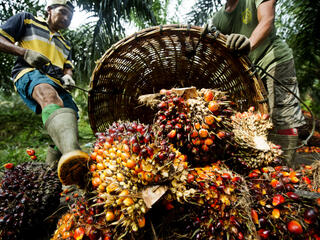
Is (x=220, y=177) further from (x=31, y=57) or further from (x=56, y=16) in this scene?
(x=56, y=16)

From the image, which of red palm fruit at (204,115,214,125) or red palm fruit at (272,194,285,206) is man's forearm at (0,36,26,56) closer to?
red palm fruit at (204,115,214,125)

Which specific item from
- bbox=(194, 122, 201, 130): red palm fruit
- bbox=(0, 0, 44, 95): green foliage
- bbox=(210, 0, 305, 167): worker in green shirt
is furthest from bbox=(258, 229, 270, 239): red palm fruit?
bbox=(0, 0, 44, 95): green foliage

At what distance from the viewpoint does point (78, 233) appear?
32.1 inches

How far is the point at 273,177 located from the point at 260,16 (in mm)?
1395

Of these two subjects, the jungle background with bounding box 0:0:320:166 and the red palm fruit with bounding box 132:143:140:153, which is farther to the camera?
the jungle background with bounding box 0:0:320:166

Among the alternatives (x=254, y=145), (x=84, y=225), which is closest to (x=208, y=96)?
(x=254, y=145)

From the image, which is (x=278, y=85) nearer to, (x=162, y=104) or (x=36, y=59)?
(x=162, y=104)

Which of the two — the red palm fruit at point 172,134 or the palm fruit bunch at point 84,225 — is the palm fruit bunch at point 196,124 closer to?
the red palm fruit at point 172,134

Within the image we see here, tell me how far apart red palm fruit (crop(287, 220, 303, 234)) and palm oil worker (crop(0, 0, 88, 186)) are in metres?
0.99

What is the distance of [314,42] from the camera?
5.05m

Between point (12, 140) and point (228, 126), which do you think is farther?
point (12, 140)

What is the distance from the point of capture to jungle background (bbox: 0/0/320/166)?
3.96m

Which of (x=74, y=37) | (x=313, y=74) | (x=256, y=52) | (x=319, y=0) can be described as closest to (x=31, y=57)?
(x=256, y=52)

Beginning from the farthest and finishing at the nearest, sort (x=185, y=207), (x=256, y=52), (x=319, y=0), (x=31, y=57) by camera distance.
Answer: (x=319, y=0) < (x=256, y=52) < (x=31, y=57) < (x=185, y=207)
